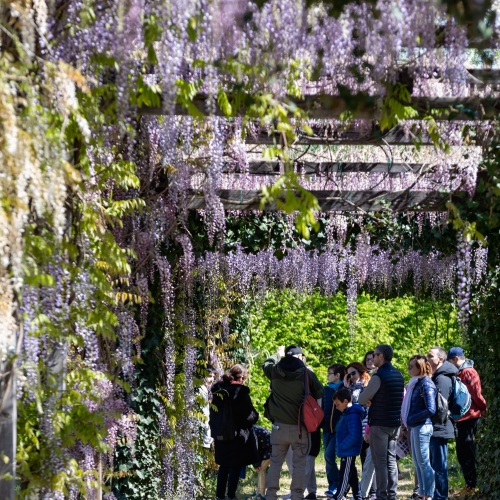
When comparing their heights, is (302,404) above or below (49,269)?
below

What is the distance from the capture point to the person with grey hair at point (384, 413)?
7.47m

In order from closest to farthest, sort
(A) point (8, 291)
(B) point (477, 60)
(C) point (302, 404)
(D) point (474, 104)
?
(A) point (8, 291)
(D) point (474, 104)
(B) point (477, 60)
(C) point (302, 404)

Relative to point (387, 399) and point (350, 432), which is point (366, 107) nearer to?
point (387, 399)

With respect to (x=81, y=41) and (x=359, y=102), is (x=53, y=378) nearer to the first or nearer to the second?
(x=81, y=41)

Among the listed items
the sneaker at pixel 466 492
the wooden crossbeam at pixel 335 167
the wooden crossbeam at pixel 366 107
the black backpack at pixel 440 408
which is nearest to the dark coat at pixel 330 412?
the black backpack at pixel 440 408

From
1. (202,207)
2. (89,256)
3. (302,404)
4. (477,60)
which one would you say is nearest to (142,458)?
(302,404)

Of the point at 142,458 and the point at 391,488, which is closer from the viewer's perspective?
the point at 142,458

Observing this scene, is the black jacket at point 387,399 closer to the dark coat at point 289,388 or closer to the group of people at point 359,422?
the group of people at point 359,422

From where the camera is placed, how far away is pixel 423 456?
25.1 feet

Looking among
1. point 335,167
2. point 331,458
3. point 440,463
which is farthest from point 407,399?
point 335,167

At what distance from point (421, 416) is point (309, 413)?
0.92m

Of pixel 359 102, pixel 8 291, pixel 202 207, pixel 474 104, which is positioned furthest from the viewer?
pixel 202 207

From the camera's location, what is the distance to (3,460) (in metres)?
3.75

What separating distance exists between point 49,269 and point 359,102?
1.55m
